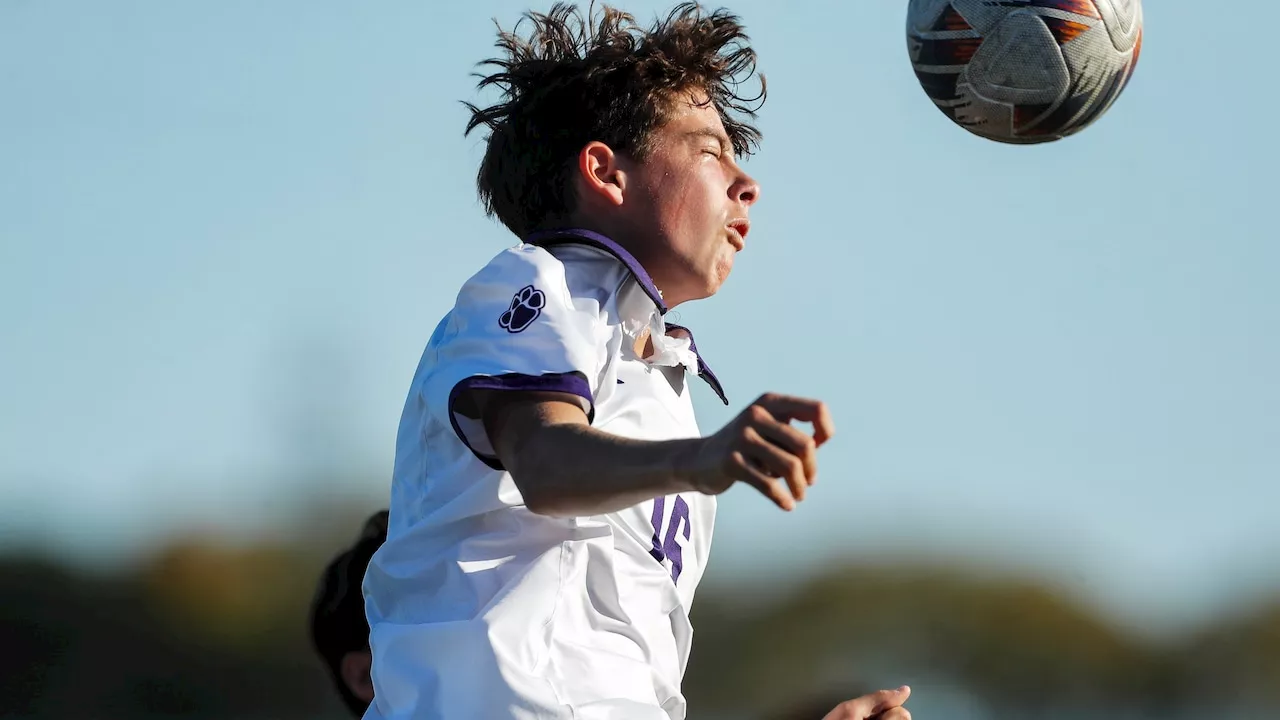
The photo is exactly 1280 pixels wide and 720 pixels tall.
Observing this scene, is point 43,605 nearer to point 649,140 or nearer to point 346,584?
point 346,584

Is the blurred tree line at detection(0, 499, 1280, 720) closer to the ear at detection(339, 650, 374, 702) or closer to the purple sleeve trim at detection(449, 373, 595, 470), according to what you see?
the ear at detection(339, 650, 374, 702)

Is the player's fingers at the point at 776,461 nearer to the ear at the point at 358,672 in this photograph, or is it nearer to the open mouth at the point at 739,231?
the open mouth at the point at 739,231

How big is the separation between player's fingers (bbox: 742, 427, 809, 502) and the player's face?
144cm

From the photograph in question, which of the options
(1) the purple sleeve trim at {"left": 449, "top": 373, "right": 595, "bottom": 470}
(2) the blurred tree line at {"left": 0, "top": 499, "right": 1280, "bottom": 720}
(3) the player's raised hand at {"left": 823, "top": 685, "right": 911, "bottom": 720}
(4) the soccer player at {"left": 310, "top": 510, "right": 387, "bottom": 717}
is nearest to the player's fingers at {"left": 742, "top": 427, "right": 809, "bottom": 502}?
(1) the purple sleeve trim at {"left": 449, "top": 373, "right": 595, "bottom": 470}

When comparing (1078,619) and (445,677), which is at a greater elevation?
(445,677)

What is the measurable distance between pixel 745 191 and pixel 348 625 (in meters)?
2.50

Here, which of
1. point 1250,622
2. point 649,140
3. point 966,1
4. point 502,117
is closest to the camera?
point 649,140

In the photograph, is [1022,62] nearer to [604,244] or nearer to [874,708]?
[604,244]

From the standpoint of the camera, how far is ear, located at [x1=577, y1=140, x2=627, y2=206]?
5.16 metres

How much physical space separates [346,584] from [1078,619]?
135 ft

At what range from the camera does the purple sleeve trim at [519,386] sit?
4266mm

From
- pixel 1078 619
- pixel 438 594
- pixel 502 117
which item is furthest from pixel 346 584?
pixel 1078 619

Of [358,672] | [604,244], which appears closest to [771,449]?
[604,244]

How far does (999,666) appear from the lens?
4369 centimetres
